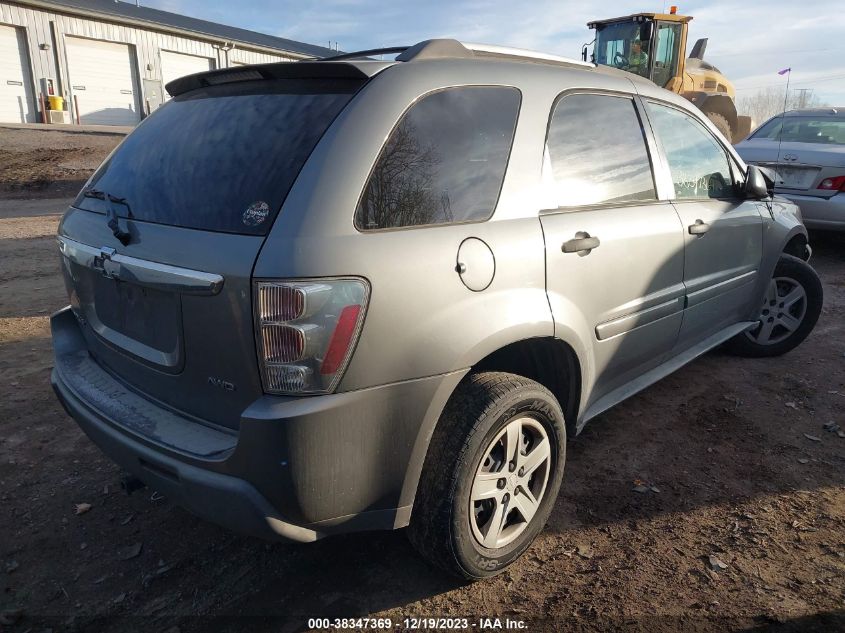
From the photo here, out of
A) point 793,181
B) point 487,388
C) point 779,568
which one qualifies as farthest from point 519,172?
point 793,181

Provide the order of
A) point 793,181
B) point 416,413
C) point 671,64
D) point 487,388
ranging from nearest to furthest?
point 416,413, point 487,388, point 793,181, point 671,64

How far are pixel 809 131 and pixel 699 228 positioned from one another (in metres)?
6.18

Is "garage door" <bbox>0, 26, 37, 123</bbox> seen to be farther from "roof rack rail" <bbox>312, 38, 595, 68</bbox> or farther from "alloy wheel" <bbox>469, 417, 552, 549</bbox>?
"alloy wheel" <bbox>469, 417, 552, 549</bbox>

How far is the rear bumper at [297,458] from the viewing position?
179 cm

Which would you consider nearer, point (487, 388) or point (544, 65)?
point (487, 388)

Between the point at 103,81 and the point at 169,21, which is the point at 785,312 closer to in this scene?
the point at 103,81

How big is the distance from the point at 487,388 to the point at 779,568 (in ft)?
4.67

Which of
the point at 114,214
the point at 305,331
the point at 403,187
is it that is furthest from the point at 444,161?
the point at 114,214

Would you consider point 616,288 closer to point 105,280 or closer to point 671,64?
point 105,280

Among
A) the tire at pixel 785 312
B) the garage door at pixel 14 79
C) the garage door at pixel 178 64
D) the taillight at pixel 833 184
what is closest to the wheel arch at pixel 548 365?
the tire at pixel 785 312

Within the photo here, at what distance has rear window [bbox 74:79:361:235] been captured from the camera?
1.94 metres

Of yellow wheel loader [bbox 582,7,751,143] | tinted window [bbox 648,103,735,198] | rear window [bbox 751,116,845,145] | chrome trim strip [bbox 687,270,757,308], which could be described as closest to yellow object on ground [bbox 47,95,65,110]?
yellow wheel loader [bbox 582,7,751,143]

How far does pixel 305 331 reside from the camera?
69.9 inches

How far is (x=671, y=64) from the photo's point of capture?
514 inches
